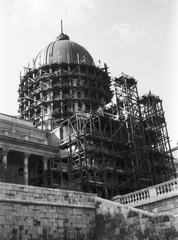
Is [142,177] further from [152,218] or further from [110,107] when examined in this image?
[152,218]

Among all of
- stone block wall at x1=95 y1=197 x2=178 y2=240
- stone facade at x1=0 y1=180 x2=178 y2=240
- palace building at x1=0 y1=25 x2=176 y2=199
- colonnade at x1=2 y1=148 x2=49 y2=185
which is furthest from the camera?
palace building at x1=0 y1=25 x2=176 y2=199

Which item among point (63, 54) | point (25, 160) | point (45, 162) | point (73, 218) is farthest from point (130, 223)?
point (63, 54)

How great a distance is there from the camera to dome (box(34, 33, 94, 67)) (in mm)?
62250

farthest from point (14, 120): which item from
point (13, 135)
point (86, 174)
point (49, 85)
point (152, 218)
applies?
point (152, 218)

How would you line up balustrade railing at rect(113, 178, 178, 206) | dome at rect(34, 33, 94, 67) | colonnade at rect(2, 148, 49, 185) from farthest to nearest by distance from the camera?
1. dome at rect(34, 33, 94, 67)
2. colonnade at rect(2, 148, 49, 185)
3. balustrade railing at rect(113, 178, 178, 206)

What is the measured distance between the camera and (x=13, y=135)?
4350 cm

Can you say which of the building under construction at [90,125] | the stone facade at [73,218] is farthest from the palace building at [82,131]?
the stone facade at [73,218]

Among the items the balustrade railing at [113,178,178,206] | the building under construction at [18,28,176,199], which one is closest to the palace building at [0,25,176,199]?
the building under construction at [18,28,176,199]

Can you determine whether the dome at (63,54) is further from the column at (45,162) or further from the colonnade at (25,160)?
the colonnade at (25,160)

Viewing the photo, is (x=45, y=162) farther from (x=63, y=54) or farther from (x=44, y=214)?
(x=63, y=54)

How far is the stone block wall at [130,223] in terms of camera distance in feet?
62.5

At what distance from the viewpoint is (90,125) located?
44.9 metres

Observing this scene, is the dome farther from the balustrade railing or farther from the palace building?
the balustrade railing

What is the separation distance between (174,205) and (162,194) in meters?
1.26
